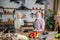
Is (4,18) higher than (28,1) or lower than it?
lower

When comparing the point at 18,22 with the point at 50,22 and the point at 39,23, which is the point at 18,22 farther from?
the point at 50,22

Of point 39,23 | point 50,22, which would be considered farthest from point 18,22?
point 50,22

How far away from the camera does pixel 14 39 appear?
1.34m

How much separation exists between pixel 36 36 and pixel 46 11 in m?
0.28

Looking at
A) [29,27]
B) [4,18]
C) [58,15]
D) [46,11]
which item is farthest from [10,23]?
[58,15]

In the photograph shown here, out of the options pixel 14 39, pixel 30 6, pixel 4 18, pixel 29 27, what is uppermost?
pixel 30 6

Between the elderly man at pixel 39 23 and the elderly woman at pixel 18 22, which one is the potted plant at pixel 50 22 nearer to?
the elderly man at pixel 39 23

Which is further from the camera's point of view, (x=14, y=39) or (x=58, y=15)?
(x=58, y=15)

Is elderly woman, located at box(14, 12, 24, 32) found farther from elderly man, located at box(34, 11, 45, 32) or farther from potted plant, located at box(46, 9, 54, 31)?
potted plant, located at box(46, 9, 54, 31)

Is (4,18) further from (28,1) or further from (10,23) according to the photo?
(28,1)

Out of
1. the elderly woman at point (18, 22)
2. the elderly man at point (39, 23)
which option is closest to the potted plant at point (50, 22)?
the elderly man at point (39, 23)

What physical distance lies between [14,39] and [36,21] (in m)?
0.30

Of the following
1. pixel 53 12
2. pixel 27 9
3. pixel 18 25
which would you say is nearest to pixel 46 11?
pixel 53 12

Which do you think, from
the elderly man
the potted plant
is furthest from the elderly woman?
the potted plant
